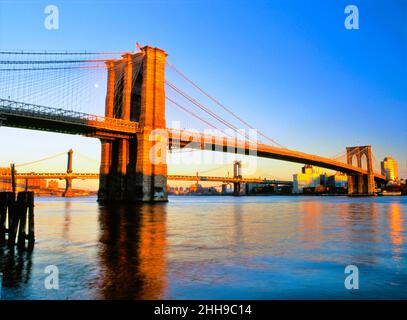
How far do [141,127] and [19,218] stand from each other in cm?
3748

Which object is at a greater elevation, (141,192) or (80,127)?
(80,127)

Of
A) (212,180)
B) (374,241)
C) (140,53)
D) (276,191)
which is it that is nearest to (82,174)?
(212,180)

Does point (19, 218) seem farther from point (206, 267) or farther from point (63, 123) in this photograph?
point (63, 123)

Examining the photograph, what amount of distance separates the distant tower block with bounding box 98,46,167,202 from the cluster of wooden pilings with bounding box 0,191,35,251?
33.7m

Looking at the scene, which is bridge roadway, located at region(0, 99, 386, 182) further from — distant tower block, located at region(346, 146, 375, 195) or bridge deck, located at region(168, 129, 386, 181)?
distant tower block, located at region(346, 146, 375, 195)

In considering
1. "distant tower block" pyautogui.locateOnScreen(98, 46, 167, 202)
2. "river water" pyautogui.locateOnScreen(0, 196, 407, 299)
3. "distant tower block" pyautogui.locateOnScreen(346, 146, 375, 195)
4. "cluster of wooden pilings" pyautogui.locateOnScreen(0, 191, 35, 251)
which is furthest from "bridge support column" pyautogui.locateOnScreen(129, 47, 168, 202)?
"distant tower block" pyautogui.locateOnScreen(346, 146, 375, 195)

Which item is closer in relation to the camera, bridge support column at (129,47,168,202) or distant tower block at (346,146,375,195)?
bridge support column at (129,47,168,202)

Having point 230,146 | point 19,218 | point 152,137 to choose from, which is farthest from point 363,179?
point 19,218

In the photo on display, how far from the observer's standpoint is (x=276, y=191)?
7741 inches

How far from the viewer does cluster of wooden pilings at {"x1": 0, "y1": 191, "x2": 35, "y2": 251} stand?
38.2ft

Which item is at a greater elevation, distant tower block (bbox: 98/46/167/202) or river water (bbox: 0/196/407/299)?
distant tower block (bbox: 98/46/167/202)

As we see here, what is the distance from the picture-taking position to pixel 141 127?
161 ft
